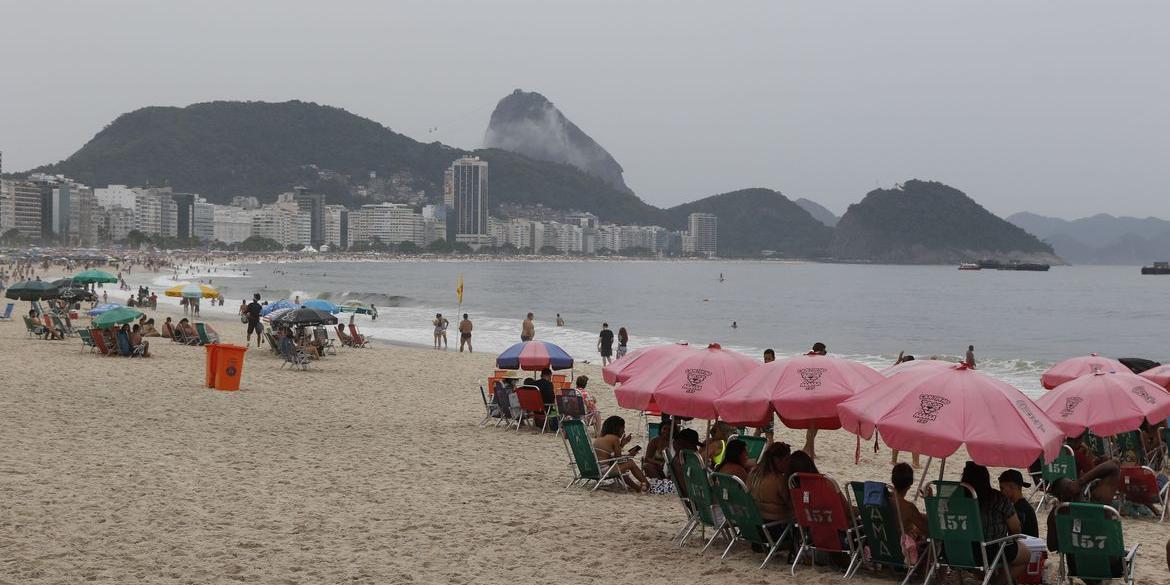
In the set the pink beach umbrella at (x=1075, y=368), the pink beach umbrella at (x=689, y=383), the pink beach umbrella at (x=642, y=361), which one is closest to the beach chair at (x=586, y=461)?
the pink beach umbrella at (x=642, y=361)

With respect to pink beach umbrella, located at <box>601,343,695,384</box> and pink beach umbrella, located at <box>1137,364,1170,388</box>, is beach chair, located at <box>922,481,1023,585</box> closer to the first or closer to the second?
pink beach umbrella, located at <box>601,343,695,384</box>

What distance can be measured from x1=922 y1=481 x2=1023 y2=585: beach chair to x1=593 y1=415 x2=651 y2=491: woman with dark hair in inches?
138

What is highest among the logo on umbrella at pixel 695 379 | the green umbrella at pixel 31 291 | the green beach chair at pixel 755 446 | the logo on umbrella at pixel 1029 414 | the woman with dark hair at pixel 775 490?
the logo on umbrella at pixel 1029 414

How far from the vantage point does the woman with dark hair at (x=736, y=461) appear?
7.11 m

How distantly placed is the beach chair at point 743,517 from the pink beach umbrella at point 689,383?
811 mm

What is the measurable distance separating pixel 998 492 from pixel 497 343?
27036mm

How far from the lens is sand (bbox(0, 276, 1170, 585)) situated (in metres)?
6.35

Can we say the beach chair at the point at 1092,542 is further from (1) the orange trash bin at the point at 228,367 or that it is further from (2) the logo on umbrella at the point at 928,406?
(1) the orange trash bin at the point at 228,367

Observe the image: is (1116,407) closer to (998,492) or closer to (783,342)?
(998,492)

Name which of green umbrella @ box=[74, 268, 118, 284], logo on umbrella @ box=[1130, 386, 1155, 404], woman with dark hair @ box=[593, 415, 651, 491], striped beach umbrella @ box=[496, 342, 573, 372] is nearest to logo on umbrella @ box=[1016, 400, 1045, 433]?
logo on umbrella @ box=[1130, 386, 1155, 404]

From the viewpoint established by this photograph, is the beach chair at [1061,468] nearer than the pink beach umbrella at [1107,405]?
No

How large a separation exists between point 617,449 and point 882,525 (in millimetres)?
3484

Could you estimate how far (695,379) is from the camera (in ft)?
25.3

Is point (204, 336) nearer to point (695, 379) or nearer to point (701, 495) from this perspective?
point (695, 379)
